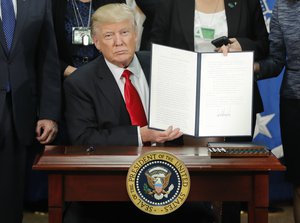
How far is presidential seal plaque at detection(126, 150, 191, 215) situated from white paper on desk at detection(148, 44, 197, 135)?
0.38m

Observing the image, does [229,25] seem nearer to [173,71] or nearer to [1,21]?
[173,71]

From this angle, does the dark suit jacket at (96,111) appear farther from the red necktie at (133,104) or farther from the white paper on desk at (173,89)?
the white paper on desk at (173,89)

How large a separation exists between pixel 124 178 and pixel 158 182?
0.15m

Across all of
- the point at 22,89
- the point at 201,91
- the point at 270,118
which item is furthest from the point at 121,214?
the point at 270,118

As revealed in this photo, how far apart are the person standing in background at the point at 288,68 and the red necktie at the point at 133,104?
28.5 inches

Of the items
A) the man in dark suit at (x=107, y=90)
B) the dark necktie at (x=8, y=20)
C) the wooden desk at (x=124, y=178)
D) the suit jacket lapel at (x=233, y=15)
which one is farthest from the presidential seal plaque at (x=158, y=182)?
the suit jacket lapel at (x=233, y=15)

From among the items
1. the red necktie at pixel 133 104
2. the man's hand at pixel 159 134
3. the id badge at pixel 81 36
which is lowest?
the man's hand at pixel 159 134

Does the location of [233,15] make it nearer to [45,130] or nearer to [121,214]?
[45,130]

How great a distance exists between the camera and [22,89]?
329cm

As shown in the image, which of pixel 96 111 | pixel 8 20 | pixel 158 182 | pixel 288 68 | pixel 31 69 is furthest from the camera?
pixel 288 68

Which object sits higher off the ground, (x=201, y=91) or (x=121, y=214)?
(x=201, y=91)

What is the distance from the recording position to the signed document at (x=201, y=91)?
9.45 ft

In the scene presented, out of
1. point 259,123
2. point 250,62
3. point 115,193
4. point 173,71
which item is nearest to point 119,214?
point 115,193

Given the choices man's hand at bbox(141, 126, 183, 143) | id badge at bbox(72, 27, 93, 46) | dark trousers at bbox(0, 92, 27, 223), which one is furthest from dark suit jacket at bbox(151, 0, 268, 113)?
dark trousers at bbox(0, 92, 27, 223)
